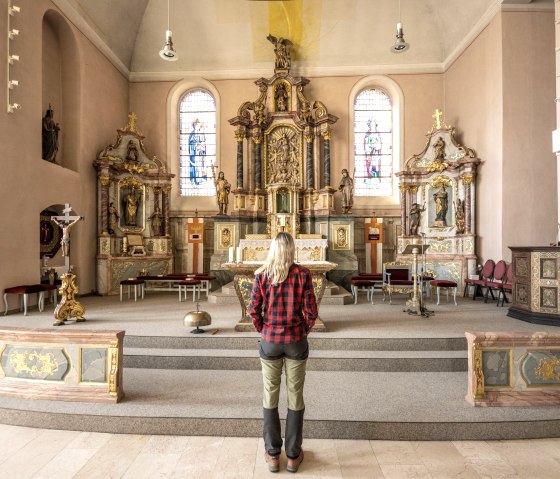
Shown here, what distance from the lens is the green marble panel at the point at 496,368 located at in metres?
3.97

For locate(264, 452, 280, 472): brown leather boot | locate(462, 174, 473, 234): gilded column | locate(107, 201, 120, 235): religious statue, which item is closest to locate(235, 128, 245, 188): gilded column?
locate(107, 201, 120, 235): religious statue

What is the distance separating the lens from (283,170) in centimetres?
1204

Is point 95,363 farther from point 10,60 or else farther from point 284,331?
point 10,60

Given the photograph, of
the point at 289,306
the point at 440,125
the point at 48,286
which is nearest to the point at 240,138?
the point at 440,125

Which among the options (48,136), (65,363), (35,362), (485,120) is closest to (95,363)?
(65,363)

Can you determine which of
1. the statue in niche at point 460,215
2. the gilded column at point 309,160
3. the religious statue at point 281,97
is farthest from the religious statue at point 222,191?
the statue in niche at point 460,215

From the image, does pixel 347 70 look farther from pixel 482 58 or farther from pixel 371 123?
pixel 482 58

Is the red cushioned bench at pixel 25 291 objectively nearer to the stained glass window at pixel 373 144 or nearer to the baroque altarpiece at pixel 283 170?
the baroque altarpiece at pixel 283 170

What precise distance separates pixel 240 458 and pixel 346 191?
8966mm

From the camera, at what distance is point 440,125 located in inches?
436

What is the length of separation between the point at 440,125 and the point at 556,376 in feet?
28.2

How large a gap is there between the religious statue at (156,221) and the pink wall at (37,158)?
164cm

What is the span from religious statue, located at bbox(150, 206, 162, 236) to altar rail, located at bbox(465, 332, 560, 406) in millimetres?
9723

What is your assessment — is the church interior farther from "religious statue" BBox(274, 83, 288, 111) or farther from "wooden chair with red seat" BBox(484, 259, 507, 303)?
"religious statue" BBox(274, 83, 288, 111)
